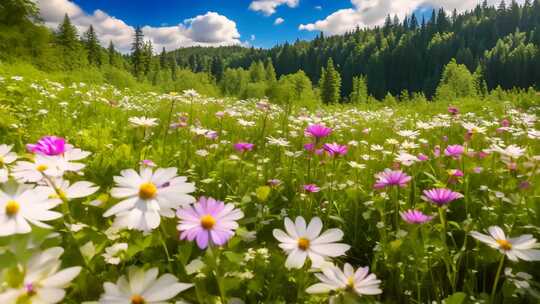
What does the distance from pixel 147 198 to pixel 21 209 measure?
22 cm

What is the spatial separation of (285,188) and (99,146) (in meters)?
1.18

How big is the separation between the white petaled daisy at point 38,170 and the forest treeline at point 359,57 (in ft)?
59.7

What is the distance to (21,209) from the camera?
0.66m

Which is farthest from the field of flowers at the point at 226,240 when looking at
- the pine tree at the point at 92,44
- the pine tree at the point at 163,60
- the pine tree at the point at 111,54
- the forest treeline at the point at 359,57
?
the pine tree at the point at 163,60

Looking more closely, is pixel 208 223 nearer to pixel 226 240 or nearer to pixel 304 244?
pixel 226 240

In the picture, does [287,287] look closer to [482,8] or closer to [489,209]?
[489,209]

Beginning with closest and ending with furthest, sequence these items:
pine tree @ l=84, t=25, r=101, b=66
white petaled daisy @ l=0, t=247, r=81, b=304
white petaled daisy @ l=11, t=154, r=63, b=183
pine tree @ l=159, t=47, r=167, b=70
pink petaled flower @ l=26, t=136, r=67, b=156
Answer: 1. white petaled daisy @ l=0, t=247, r=81, b=304
2. white petaled daisy @ l=11, t=154, r=63, b=183
3. pink petaled flower @ l=26, t=136, r=67, b=156
4. pine tree @ l=84, t=25, r=101, b=66
5. pine tree @ l=159, t=47, r=167, b=70

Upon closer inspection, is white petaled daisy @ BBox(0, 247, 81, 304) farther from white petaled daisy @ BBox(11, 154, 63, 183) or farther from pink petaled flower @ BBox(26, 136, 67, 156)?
pink petaled flower @ BBox(26, 136, 67, 156)

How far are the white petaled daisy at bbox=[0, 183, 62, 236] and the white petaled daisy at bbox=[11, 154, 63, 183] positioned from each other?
11 centimetres

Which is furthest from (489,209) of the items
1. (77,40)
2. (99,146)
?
(77,40)

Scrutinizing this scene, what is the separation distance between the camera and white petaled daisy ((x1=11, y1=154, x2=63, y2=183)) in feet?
2.75

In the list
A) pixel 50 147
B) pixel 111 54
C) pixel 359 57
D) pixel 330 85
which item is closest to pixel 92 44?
pixel 111 54

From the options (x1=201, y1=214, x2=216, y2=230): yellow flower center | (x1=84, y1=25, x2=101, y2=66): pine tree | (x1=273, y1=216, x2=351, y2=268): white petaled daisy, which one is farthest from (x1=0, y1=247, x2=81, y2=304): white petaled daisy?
(x1=84, y1=25, x2=101, y2=66): pine tree

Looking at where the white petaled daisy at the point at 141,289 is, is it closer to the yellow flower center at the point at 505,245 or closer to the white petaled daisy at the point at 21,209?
the white petaled daisy at the point at 21,209
